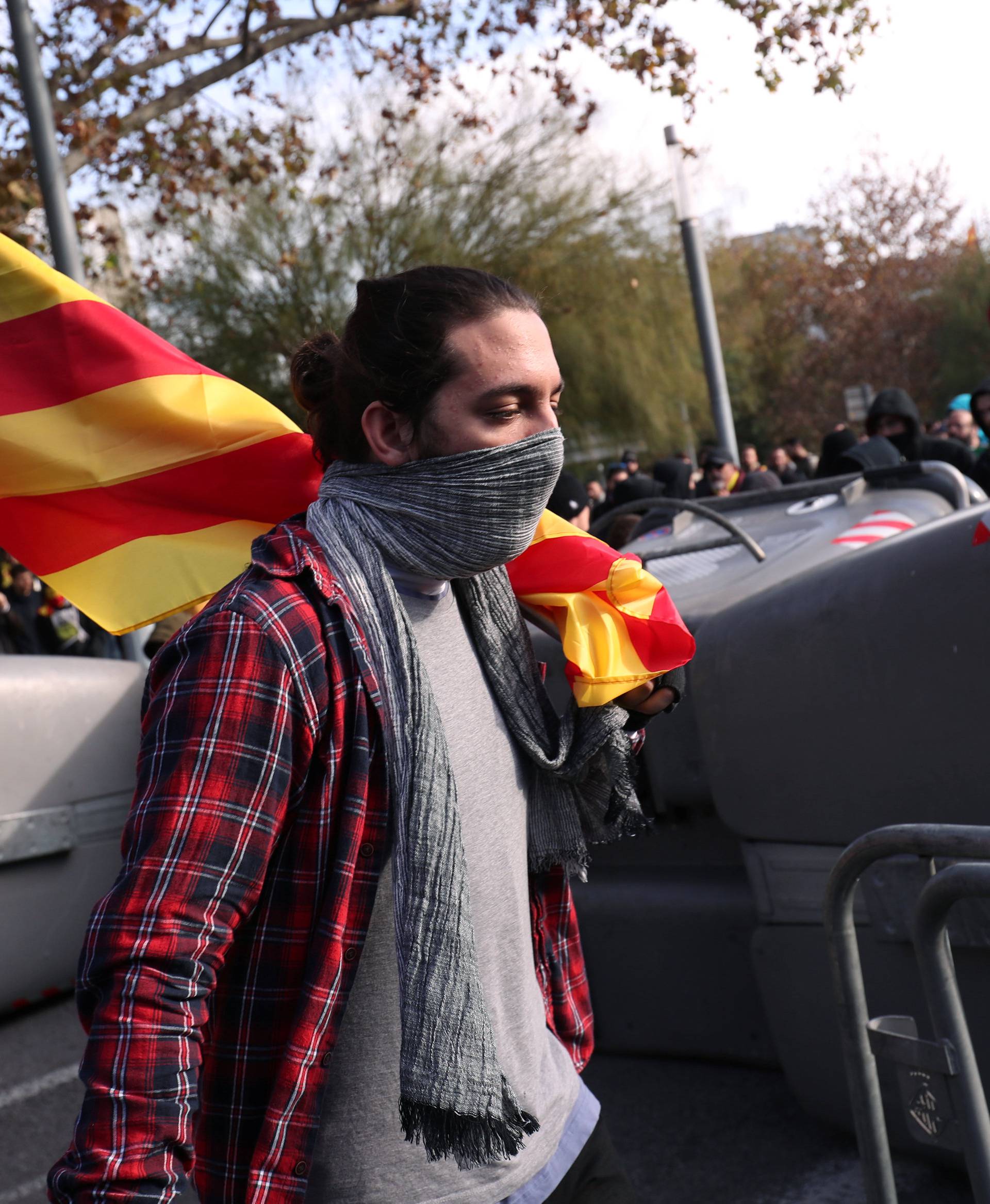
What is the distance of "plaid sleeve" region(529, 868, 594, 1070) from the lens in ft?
6.32

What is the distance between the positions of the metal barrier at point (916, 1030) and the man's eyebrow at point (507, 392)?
87 centimetres

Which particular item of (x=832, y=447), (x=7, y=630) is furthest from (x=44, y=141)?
(x=7, y=630)

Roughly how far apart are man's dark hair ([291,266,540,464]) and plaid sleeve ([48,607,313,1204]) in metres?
0.39

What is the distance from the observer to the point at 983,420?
278 inches

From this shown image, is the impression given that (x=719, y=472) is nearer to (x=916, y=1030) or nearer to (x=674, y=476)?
(x=674, y=476)

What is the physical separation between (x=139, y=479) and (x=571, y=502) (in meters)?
4.37

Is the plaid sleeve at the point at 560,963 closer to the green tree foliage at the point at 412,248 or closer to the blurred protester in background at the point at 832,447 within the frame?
the blurred protester in background at the point at 832,447

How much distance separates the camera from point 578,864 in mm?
1929

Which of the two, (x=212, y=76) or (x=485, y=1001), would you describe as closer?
(x=485, y=1001)

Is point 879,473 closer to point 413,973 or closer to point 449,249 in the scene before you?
point 413,973

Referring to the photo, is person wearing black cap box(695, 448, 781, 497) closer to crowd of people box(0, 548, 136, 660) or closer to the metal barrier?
crowd of people box(0, 548, 136, 660)

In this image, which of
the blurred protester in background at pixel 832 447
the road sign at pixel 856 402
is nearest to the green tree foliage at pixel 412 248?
the road sign at pixel 856 402

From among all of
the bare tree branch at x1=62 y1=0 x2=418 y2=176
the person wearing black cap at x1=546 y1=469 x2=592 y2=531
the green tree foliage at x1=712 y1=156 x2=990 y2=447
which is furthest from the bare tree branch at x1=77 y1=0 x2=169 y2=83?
the green tree foliage at x1=712 y1=156 x2=990 y2=447

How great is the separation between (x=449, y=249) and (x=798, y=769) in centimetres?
2235
